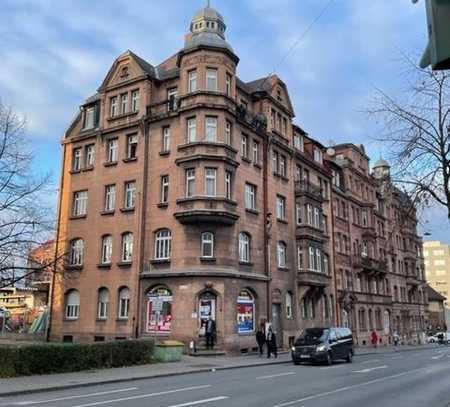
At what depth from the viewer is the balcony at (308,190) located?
39550 millimetres

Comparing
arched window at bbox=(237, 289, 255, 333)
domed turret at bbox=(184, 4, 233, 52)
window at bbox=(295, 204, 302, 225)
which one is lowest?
arched window at bbox=(237, 289, 255, 333)

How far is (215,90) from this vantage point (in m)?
32.2

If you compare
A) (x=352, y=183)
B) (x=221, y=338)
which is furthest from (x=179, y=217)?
(x=352, y=183)

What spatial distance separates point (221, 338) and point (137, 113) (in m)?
16.4

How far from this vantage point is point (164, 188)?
32.9 m

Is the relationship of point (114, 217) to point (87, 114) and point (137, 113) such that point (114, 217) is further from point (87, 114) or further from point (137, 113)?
point (87, 114)

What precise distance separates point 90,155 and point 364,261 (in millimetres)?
29702

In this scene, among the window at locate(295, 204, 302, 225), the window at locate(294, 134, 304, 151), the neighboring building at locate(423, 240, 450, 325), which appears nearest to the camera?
the window at locate(295, 204, 302, 225)

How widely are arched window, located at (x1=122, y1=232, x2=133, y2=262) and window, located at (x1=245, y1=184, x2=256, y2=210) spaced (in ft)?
26.3

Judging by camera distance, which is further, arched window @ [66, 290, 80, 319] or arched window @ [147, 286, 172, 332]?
arched window @ [66, 290, 80, 319]

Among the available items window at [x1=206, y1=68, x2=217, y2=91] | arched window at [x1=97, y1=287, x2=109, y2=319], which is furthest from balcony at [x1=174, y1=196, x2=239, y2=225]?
arched window at [x1=97, y1=287, x2=109, y2=319]

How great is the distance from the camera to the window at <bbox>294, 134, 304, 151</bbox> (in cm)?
4257

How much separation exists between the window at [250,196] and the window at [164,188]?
5.35 m

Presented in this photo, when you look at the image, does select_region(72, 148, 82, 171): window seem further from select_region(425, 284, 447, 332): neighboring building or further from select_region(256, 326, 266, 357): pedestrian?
select_region(425, 284, 447, 332): neighboring building
